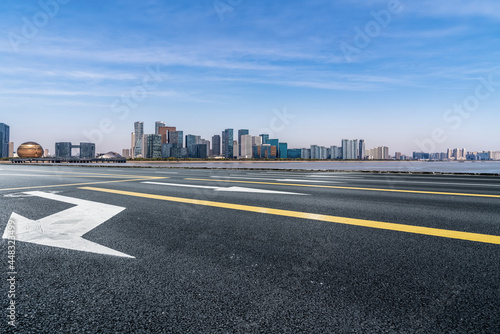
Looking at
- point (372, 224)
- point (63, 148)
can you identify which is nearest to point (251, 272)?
point (372, 224)

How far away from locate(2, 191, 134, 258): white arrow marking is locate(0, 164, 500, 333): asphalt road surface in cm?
3

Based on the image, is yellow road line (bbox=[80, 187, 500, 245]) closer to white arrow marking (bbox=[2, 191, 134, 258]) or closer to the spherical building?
white arrow marking (bbox=[2, 191, 134, 258])

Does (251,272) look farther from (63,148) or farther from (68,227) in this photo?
(63,148)

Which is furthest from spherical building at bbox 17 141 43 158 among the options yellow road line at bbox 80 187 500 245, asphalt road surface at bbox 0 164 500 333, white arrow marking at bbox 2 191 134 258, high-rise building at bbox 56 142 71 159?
yellow road line at bbox 80 187 500 245

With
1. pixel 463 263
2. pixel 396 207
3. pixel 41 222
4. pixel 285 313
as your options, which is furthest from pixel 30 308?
pixel 396 207

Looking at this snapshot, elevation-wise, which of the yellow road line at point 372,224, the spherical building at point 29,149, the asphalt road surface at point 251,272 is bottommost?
the asphalt road surface at point 251,272

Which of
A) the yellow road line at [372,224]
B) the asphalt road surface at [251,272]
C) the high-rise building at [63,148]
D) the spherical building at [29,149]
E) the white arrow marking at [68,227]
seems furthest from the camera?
the high-rise building at [63,148]

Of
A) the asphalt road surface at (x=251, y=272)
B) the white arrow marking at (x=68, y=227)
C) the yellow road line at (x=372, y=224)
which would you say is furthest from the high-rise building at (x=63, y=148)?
the asphalt road surface at (x=251, y=272)

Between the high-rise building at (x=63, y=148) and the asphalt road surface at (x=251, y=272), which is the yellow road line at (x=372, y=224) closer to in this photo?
the asphalt road surface at (x=251, y=272)

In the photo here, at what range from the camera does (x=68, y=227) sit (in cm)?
421

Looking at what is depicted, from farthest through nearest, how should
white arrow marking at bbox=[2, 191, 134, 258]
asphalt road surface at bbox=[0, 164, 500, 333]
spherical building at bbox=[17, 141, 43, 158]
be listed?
spherical building at bbox=[17, 141, 43, 158]
white arrow marking at bbox=[2, 191, 134, 258]
asphalt road surface at bbox=[0, 164, 500, 333]

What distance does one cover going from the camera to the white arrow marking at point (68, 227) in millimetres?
3351

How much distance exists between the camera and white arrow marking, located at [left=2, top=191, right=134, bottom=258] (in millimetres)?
3351

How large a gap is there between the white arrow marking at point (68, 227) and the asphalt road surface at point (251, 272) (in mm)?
29
